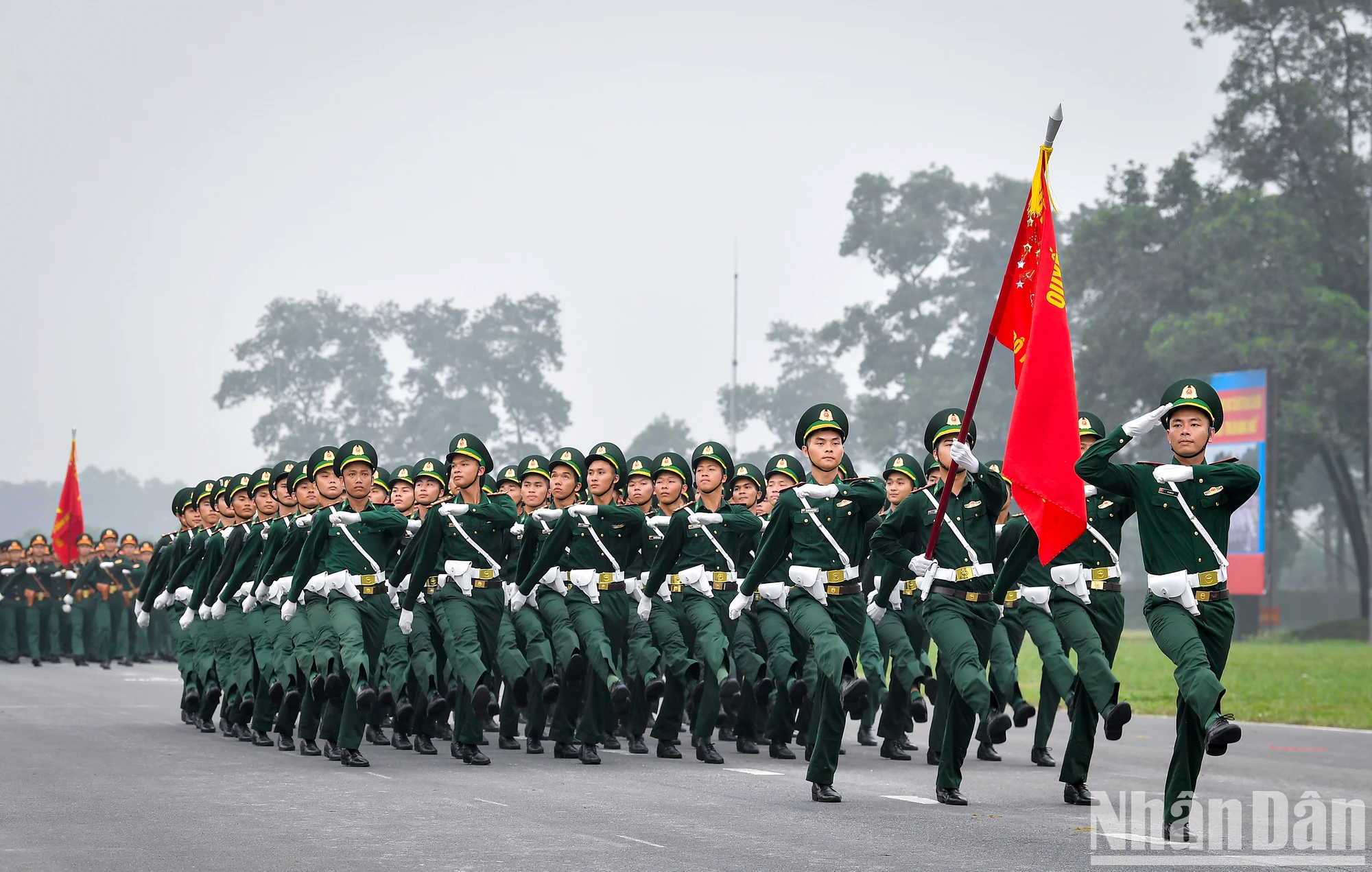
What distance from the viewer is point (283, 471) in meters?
15.9

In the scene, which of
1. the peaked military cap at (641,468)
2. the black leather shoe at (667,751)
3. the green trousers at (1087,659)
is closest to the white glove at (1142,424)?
the green trousers at (1087,659)

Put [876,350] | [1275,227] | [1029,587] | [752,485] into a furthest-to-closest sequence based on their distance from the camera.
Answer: [876,350] < [1275,227] < [752,485] < [1029,587]

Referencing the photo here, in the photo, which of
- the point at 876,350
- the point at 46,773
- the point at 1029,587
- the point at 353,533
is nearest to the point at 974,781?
the point at 1029,587

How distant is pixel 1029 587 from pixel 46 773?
22.2 feet

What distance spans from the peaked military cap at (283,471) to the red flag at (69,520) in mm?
13637

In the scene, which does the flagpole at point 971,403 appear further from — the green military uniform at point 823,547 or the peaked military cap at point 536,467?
the peaked military cap at point 536,467

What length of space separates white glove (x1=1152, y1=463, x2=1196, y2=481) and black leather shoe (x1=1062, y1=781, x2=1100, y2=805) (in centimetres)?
232

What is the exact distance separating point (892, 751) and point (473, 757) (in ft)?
10.7

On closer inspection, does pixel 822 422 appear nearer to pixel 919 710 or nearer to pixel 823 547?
pixel 823 547

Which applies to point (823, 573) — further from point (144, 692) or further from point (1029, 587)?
point (144, 692)

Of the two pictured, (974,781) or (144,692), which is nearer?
(974,781)

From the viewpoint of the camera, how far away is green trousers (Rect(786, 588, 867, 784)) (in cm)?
1041

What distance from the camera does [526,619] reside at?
44.2 ft

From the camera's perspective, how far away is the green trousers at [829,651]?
10.4 meters
